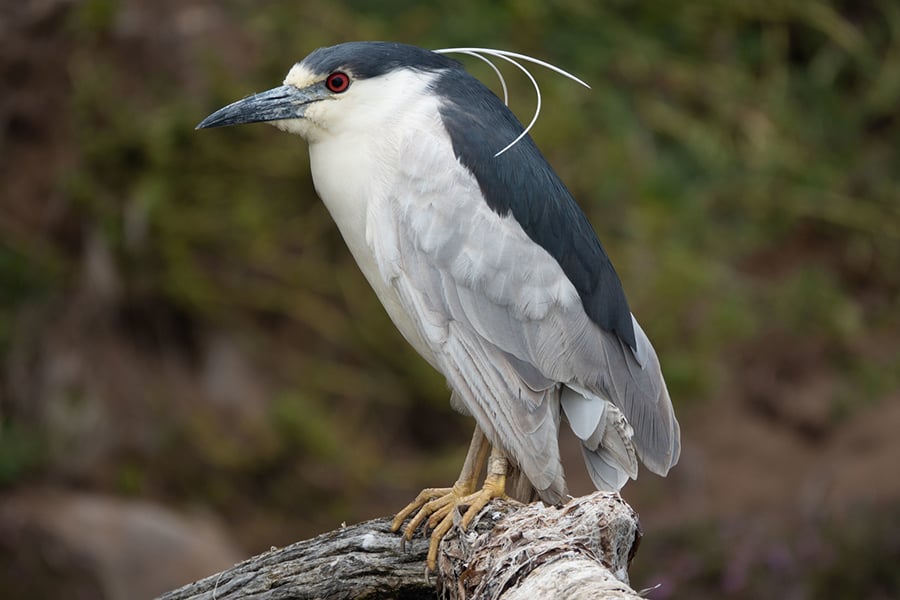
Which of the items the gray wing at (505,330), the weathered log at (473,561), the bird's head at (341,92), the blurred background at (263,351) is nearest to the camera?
the weathered log at (473,561)

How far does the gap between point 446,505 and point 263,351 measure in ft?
10.3

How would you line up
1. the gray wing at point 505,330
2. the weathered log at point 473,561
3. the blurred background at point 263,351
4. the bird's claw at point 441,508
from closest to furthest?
the weathered log at point 473,561, the bird's claw at point 441,508, the gray wing at point 505,330, the blurred background at point 263,351

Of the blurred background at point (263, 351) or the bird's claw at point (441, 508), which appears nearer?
the bird's claw at point (441, 508)

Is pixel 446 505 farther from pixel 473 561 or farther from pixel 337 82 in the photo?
pixel 337 82

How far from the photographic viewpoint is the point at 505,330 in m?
3.06

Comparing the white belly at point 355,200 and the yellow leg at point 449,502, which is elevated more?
the white belly at point 355,200

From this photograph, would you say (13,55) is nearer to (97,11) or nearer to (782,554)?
(97,11)

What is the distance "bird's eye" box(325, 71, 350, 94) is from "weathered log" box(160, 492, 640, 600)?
103 centimetres

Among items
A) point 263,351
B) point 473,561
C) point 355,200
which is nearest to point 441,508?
point 473,561

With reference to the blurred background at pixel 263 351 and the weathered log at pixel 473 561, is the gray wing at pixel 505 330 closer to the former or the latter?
the weathered log at pixel 473 561

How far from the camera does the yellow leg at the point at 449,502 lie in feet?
9.50

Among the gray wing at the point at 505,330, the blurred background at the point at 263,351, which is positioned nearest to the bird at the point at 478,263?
the gray wing at the point at 505,330

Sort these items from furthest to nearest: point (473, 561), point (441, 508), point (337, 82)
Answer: point (337, 82)
point (441, 508)
point (473, 561)

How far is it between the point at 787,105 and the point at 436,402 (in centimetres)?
308
